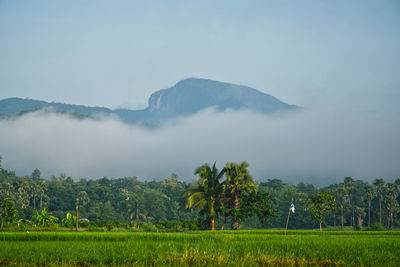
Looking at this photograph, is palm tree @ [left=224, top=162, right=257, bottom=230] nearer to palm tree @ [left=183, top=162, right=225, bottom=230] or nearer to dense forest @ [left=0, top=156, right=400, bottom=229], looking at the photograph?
palm tree @ [left=183, top=162, right=225, bottom=230]

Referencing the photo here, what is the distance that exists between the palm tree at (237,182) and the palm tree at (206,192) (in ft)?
2.65

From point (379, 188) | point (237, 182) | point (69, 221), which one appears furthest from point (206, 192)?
point (379, 188)

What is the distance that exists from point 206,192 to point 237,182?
2967mm

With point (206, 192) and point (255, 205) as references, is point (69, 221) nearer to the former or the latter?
point (206, 192)

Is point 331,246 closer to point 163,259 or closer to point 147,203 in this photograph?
point 163,259

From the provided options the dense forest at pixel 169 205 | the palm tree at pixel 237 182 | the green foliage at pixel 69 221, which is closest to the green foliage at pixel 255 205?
the palm tree at pixel 237 182

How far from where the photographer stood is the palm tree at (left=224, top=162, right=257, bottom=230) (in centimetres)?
3622

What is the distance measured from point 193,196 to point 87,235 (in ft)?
58.3

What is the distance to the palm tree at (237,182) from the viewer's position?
3622 cm

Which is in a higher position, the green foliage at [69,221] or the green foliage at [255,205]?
the green foliage at [255,205]

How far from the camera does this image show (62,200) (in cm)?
8181

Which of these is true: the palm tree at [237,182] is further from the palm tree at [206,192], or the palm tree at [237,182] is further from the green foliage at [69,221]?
the green foliage at [69,221]

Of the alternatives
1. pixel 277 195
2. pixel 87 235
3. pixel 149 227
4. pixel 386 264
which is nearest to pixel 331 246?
pixel 386 264

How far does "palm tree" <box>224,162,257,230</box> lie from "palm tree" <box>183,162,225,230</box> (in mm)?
807
